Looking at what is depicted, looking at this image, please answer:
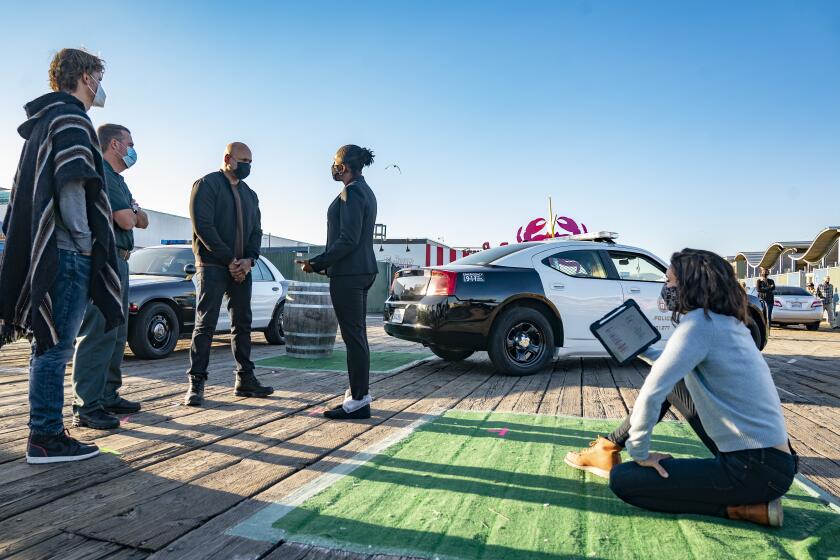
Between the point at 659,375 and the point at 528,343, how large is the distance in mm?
4185

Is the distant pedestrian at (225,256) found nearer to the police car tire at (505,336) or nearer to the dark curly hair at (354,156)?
the dark curly hair at (354,156)

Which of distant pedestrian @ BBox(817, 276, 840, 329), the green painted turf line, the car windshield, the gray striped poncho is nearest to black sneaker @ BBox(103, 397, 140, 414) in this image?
the gray striped poncho

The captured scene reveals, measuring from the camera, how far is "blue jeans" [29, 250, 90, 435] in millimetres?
2920

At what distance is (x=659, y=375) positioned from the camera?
7.72 ft

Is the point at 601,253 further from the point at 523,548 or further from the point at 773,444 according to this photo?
the point at 523,548

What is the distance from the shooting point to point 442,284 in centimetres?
631

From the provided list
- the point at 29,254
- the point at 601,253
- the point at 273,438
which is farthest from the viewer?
the point at 601,253

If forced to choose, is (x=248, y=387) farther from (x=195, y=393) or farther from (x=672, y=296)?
(x=672, y=296)

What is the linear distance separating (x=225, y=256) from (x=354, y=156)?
132 centimetres

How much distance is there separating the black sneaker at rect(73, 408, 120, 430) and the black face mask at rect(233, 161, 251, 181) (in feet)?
6.88

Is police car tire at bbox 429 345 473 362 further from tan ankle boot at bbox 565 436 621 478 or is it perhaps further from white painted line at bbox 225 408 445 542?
tan ankle boot at bbox 565 436 621 478

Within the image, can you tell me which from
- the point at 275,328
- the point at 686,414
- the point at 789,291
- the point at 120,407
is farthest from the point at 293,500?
the point at 789,291

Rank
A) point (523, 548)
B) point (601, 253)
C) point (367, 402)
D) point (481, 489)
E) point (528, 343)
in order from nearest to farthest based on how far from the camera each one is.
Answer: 1. point (523, 548)
2. point (481, 489)
3. point (367, 402)
4. point (528, 343)
5. point (601, 253)

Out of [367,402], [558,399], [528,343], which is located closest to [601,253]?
[528,343]
